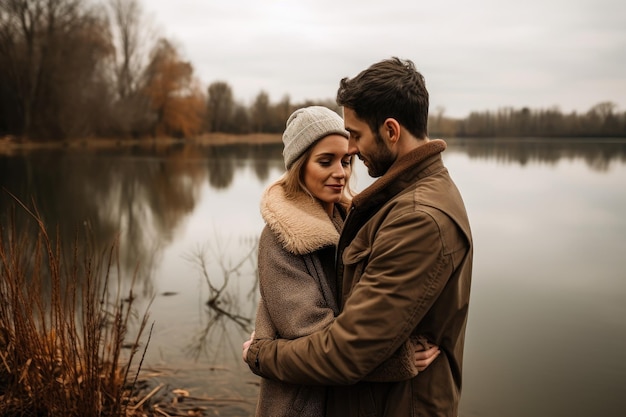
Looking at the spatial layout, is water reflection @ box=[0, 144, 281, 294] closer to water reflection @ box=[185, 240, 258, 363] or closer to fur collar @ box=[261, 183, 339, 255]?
water reflection @ box=[185, 240, 258, 363]

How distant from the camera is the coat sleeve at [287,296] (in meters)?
1.66

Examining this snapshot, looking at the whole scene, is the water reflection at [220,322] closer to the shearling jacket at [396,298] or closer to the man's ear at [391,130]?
the shearling jacket at [396,298]

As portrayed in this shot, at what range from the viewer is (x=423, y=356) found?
151 cm

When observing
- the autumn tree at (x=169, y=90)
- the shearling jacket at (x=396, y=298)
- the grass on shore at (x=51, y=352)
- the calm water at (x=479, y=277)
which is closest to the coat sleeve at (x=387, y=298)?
the shearling jacket at (x=396, y=298)

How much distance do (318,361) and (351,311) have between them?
0.65 feet

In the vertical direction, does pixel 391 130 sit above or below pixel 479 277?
above

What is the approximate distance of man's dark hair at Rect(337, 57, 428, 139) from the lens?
151 cm

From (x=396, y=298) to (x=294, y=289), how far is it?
1.48 ft

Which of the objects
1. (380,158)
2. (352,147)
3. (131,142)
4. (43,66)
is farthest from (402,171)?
(131,142)

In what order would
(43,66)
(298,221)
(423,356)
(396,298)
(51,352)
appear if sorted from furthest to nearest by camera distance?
(43,66), (51,352), (298,221), (423,356), (396,298)

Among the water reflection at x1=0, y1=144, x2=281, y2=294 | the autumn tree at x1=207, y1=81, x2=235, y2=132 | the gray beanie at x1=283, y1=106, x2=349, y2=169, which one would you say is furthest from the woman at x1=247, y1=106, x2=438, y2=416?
the autumn tree at x1=207, y1=81, x2=235, y2=132

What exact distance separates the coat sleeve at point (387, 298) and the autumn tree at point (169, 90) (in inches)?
1664

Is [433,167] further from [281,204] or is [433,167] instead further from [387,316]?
[281,204]

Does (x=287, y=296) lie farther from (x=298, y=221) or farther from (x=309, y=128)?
(x=309, y=128)
